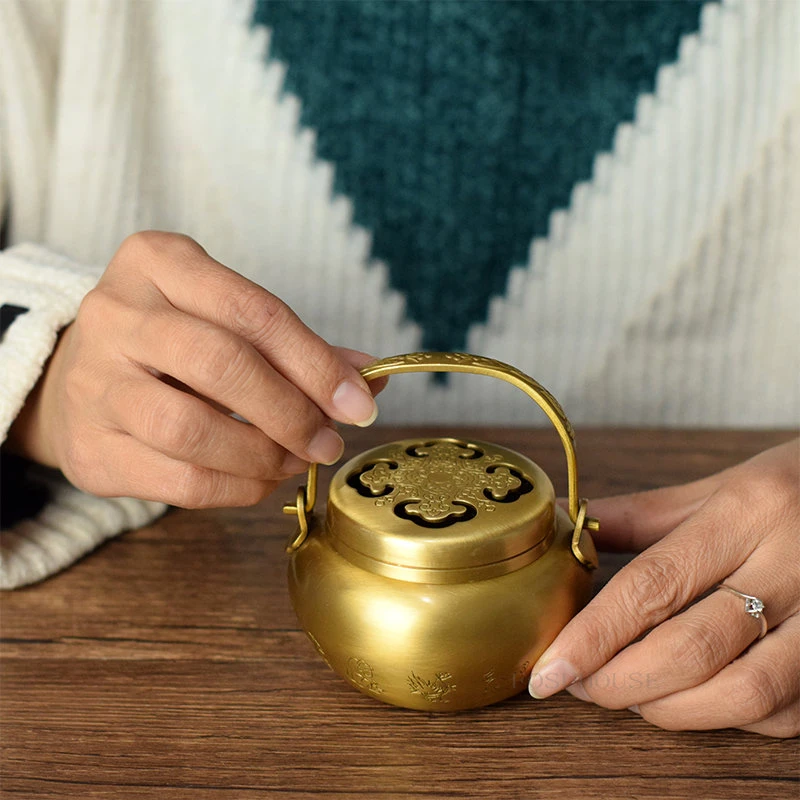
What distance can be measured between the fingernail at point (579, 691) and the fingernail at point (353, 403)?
0.19 metres

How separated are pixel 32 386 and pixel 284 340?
0.24 metres

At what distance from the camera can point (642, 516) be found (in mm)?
587

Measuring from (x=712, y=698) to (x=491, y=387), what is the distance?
56 cm

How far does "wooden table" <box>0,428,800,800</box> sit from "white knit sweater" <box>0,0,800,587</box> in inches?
16.0

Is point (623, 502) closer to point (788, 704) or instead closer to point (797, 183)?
point (788, 704)

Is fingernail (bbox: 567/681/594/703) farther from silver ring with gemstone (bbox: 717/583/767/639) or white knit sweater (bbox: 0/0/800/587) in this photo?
white knit sweater (bbox: 0/0/800/587)

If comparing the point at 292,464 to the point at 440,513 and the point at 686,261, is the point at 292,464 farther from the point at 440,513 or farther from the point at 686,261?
the point at 686,261

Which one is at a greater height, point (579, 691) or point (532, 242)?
point (532, 242)

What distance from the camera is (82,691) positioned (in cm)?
51

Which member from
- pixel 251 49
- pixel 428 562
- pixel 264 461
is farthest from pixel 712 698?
pixel 251 49

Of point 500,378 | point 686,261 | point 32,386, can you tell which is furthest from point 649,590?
point 686,261

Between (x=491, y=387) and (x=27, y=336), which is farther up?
(x=27, y=336)

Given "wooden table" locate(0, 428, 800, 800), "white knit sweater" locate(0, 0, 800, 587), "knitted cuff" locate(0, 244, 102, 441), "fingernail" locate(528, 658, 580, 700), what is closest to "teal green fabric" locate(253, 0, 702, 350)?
"white knit sweater" locate(0, 0, 800, 587)

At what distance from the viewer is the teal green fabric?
2.76 ft
